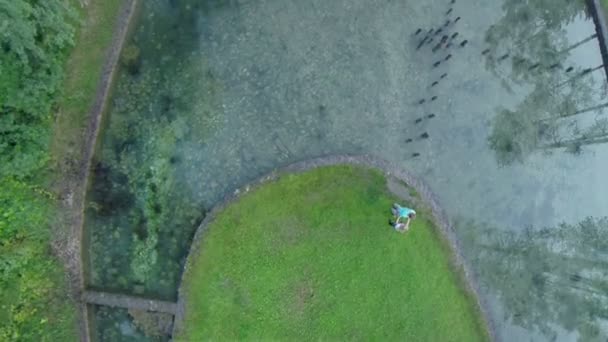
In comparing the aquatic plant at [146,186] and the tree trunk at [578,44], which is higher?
the tree trunk at [578,44]

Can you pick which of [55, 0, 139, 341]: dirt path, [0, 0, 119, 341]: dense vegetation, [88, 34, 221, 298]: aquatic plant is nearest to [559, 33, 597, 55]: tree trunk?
[88, 34, 221, 298]: aquatic plant

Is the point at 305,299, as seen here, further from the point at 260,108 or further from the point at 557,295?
the point at 557,295

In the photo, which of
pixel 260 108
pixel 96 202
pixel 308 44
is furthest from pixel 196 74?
pixel 96 202

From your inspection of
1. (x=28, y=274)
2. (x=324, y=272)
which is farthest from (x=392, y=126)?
(x=28, y=274)

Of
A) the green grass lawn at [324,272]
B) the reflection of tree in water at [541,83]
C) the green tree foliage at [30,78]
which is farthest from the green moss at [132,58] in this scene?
the reflection of tree in water at [541,83]

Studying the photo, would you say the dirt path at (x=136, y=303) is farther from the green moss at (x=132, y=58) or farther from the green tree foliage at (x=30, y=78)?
the green moss at (x=132, y=58)

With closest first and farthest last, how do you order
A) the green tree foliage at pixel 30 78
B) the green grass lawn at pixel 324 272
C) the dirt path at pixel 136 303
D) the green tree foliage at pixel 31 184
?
1. the green tree foliage at pixel 30 78
2. the green tree foliage at pixel 31 184
3. the dirt path at pixel 136 303
4. the green grass lawn at pixel 324 272
